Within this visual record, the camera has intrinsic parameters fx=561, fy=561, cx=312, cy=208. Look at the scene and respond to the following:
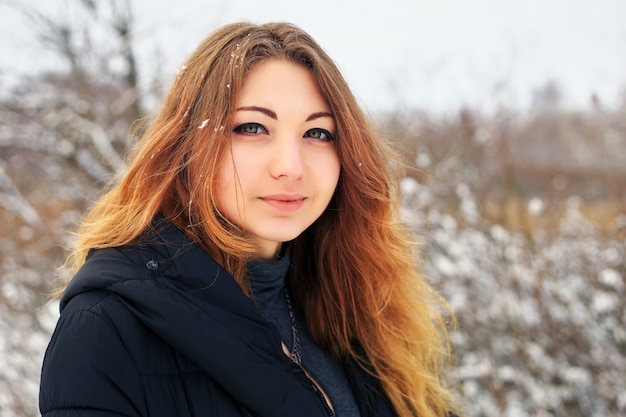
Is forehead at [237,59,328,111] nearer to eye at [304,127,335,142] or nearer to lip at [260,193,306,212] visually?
eye at [304,127,335,142]

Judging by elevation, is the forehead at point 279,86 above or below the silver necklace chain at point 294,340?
above

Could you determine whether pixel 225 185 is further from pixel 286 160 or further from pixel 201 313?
pixel 201 313

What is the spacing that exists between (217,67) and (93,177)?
5574 mm

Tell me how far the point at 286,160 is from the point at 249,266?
310 millimetres

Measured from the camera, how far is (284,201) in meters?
1.39

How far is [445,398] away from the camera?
2021 millimetres

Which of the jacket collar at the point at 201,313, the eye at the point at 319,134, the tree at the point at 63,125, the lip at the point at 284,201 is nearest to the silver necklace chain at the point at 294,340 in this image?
the jacket collar at the point at 201,313

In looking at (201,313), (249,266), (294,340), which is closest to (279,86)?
(249,266)

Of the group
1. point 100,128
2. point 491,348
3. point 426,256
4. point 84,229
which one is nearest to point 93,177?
point 100,128

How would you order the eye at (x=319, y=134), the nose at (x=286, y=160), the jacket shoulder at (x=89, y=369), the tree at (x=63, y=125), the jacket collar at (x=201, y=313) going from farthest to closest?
the tree at (x=63, y=125) → the eye at (x=319, y=134) → the nose at (x=286, y=160) → the jacket collar at (x=201, y=313) → the jacket shoulder at (x=89, y=369)

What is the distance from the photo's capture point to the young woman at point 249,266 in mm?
1105

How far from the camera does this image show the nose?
1.35 meters

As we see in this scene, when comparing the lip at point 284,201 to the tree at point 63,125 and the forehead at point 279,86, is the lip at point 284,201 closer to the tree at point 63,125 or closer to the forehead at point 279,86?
the forehead at point 279,86

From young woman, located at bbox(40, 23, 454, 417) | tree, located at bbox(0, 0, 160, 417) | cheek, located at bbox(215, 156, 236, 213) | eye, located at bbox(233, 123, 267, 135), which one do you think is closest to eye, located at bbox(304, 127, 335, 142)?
young woman, located at bbox(40, 23, 454, 417)
